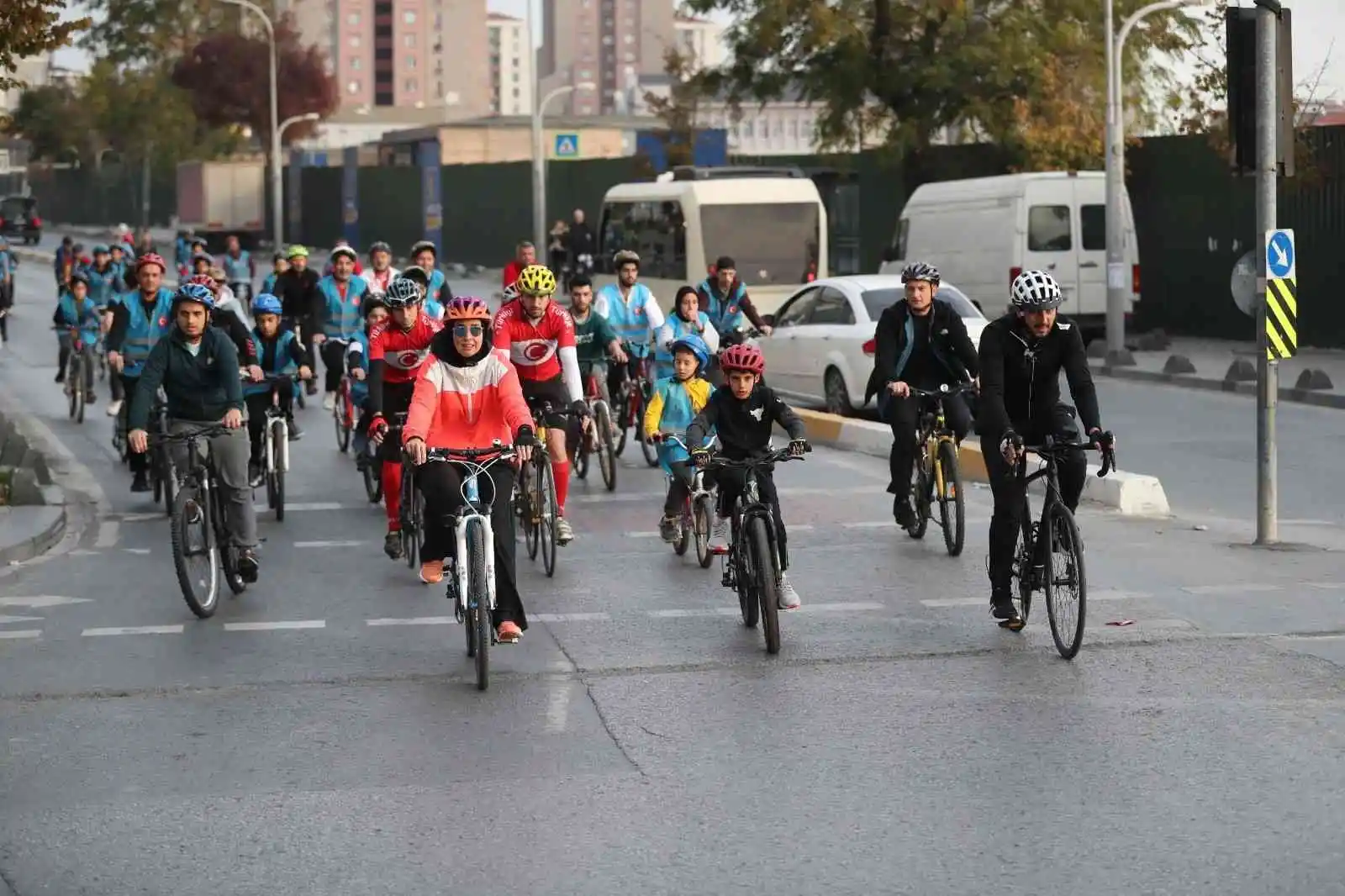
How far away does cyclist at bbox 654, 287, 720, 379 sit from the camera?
17.4 meters

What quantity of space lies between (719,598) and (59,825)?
5.34 metres

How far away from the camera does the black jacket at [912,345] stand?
45.6ft

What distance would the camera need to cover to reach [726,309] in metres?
20.8

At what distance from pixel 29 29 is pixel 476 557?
31.7 ft

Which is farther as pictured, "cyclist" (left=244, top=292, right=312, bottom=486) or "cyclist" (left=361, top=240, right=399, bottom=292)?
"cyclist" (left=361, top=240, right=399, bottom=292)

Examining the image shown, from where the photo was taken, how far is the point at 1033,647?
1059 centimetres

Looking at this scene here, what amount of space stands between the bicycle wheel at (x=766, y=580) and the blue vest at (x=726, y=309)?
993cm

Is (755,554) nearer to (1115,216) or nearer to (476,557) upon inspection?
(476,557)

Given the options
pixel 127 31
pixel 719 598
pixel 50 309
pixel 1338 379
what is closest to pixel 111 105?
pixel 127 31

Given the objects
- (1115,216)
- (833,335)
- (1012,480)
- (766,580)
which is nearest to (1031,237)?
(1115,216)

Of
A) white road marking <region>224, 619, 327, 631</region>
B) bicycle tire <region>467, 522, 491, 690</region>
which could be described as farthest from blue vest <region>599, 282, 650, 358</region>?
bicycle tire <region>467, 522, 491, 690</region>

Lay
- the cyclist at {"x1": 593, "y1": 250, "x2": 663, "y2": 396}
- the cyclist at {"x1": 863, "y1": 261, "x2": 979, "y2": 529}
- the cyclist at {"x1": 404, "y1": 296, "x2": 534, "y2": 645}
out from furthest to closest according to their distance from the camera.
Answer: the cyclist at {"x1": 593, "y1": 250, "x2": 663, "y2": 396}, the cyclist at {"x1": 863, "y1": 261, "x2": 979, "y2": 529}, the cyclist at {"x1": 404, "y1": 296, "x2": 534, "y2": 645}

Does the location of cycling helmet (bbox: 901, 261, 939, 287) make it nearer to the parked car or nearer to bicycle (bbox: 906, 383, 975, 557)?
bicycle (bbox: 906, 383, 975, 557)

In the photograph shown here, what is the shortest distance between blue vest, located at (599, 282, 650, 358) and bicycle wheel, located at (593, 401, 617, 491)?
1.49 m
